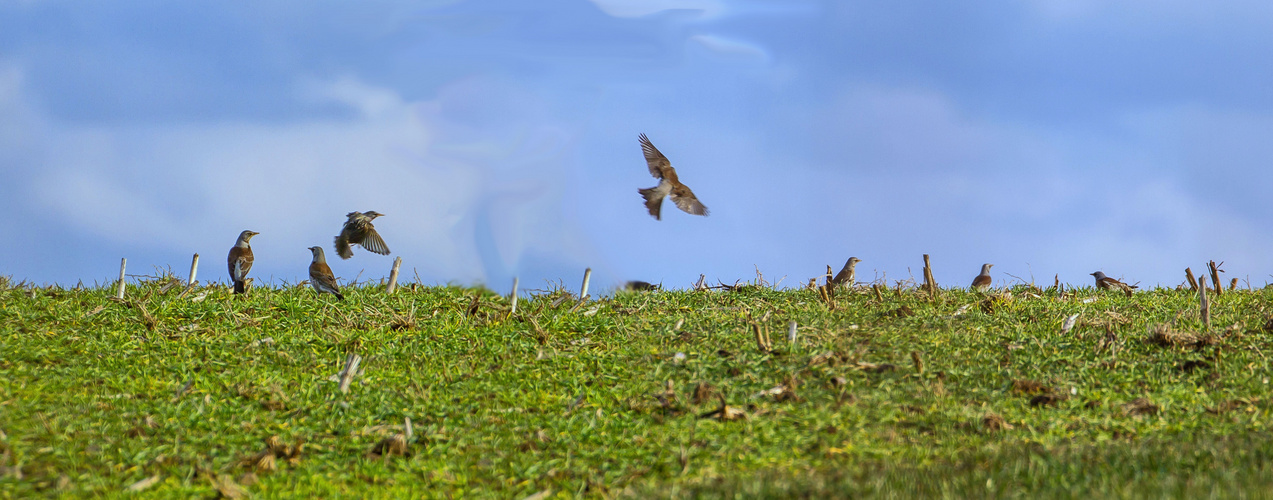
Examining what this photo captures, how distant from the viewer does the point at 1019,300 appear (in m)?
12.6

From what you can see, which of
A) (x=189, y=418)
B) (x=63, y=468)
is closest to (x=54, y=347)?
(x=189, y=418)

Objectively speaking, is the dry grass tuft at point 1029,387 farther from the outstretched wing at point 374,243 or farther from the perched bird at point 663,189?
the outstretched wing at point 374,243

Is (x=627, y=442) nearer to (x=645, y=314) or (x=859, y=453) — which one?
(x=859, y=453)

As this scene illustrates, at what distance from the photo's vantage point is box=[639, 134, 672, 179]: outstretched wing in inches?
531

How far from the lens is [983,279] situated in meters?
15.1

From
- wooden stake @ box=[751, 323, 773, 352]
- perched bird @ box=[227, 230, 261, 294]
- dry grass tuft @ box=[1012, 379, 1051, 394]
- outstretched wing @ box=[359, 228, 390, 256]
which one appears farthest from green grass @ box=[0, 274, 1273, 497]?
outstretched wing @ box=[359, 228, 390, 256]

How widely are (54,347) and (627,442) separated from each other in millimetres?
7079

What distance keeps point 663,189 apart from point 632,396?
533 centimetres

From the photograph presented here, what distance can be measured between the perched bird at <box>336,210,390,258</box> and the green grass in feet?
4.93

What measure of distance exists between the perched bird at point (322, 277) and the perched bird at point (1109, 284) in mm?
11809

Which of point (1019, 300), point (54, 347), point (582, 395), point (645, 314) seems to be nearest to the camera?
point (582, 395)

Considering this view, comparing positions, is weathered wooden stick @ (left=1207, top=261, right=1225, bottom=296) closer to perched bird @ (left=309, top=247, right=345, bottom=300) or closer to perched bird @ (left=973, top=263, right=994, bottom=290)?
perched bird @ (left=973, top=263, right=994, bottom=290)

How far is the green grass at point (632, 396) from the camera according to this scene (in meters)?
Result: 6.63

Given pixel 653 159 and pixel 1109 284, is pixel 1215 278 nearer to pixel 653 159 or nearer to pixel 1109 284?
pixel 1109 284
